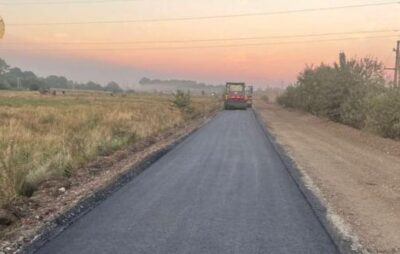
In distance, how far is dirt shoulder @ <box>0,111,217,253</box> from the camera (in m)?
7.21

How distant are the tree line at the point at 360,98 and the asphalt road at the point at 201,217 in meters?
11.6

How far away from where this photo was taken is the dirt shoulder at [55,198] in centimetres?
721

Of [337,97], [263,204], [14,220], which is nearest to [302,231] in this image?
[263,204]

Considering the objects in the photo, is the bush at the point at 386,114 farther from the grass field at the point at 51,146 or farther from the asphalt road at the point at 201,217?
the asphalt road at the point at 201,217

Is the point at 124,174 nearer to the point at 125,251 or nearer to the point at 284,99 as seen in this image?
the point at 125,251

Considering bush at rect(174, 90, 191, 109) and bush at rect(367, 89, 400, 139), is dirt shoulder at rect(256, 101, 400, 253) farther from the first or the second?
bush at rect(174, 90, 191, 109)

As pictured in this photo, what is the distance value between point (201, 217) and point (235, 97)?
54.8m

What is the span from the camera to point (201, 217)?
27.5 ft

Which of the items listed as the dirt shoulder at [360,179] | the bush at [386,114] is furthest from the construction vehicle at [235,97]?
the dirt shoulder at [360,179]

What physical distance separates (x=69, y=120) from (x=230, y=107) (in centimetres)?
3556

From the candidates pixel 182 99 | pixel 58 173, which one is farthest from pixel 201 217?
pixel 182 99

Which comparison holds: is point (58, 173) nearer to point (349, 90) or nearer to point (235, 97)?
point (349, 90)

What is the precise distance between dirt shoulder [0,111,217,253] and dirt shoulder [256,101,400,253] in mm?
4345

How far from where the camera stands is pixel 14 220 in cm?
809
